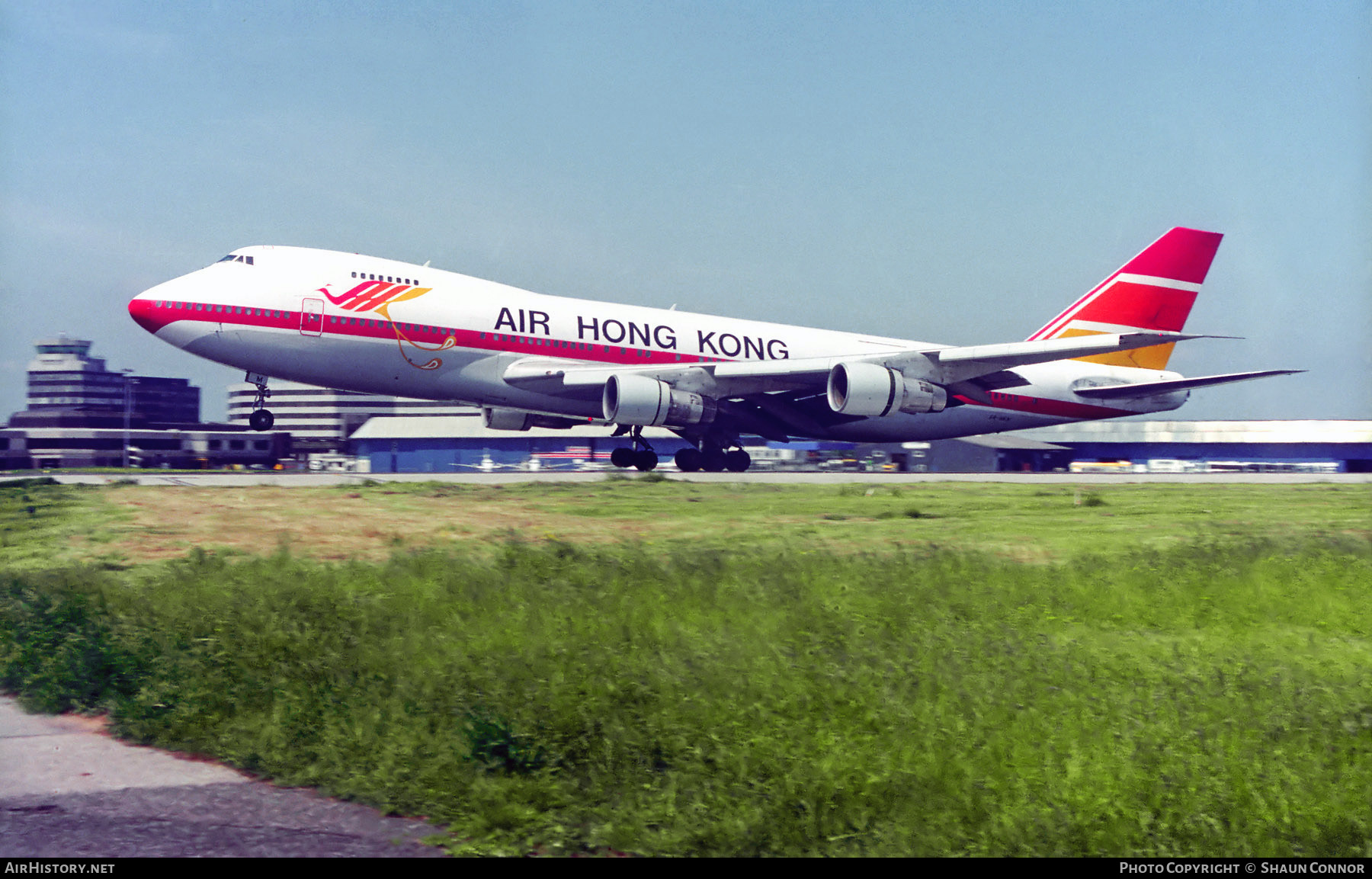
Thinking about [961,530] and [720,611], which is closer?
[720,611]

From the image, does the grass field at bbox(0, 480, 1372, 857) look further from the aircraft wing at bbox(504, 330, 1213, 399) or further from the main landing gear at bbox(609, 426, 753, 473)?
the main landing gear at bbox(609, 426, 753, 473)

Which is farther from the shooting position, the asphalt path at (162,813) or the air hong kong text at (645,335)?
the air hong kong text at (645,335)

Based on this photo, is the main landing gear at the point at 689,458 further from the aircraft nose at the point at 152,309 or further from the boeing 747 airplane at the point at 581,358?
the aircraft nose at the point at 152,309

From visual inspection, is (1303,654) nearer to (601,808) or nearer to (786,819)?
(786,819)

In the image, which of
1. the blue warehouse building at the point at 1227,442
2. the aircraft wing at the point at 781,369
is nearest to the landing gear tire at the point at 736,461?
the aircraft wing at the point at 781,369

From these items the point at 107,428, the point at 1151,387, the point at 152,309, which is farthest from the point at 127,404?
the point at 1151,387

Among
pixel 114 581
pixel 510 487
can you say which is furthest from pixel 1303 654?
pixel 510 487

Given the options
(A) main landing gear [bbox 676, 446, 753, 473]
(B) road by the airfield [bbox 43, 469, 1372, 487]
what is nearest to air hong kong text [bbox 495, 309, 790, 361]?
(A) main landing gear [bbox 676, 446, 753, 473]
